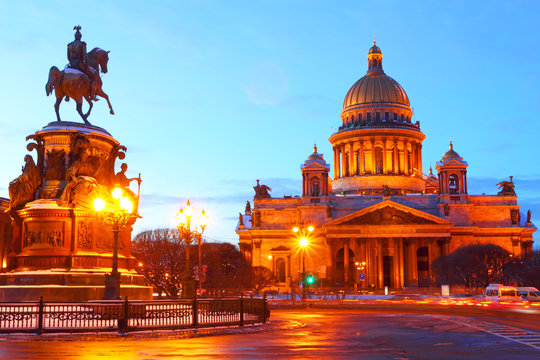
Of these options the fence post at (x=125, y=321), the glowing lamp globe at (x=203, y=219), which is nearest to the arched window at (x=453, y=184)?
the glowing lamp globe at (x=203, y=219)

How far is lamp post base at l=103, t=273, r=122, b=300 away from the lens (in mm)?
23250

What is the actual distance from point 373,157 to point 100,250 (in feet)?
339

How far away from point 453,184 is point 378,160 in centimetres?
1813

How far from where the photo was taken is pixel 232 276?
8775cm

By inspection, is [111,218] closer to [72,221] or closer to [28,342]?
[72,221]

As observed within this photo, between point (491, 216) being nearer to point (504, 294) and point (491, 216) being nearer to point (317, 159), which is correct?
point (317, 159)

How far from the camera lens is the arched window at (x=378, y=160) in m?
127

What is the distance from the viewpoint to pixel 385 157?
126625mm

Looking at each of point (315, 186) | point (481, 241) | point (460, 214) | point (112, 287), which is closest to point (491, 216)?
point (481, 241)

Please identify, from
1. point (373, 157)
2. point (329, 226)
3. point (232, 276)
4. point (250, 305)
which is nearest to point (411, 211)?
point (329, 226)

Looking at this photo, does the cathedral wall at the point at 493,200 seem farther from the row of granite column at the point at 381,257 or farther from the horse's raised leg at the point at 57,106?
the horse's raised leg at the point at 57,106

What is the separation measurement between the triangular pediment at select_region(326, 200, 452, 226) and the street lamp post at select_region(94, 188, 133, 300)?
82100 mm

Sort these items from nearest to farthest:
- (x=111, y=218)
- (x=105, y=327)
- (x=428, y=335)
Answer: (x=105, y=327) < (x=428, y=335) < (x=111, y=218)

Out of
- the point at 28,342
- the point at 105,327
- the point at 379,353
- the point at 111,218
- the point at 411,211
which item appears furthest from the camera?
the point at 411,211
